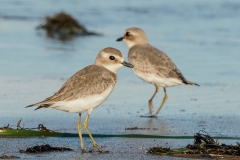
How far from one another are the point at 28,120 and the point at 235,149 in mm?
2842

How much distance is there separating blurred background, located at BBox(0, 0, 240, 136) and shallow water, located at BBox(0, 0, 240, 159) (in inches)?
0.5

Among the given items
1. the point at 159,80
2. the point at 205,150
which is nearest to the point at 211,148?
the point at 205,150

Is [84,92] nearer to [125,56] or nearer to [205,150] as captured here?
[205,150]

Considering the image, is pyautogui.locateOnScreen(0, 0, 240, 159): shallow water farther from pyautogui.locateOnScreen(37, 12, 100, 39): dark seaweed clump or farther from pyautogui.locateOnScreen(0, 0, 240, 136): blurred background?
pyautogui.locateOnScreen(37, 12, 100, 39): dark seaweed clump

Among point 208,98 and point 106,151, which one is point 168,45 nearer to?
point 208,98

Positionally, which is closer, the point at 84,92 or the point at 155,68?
the point at 84,92

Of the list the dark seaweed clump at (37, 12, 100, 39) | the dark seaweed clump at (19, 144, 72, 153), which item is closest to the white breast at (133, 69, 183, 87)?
the dark seaweed clump at (19, 144, 72, 153)

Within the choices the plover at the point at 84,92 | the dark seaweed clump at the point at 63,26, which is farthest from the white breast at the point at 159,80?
the dark seaweed clump at the point at 63,26

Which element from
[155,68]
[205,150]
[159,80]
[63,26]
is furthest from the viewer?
[63,26]

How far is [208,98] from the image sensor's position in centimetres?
923

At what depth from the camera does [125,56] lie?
12.2 meters

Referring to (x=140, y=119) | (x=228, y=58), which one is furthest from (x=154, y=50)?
(x=228, y=58)

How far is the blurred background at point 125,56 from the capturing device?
26.0ft

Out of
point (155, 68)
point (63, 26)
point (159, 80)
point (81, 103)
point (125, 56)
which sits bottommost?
point (81, 103)
